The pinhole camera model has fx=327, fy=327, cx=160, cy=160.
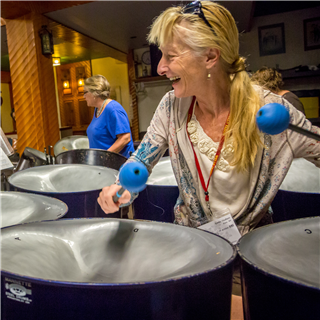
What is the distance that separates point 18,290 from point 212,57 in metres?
0.72

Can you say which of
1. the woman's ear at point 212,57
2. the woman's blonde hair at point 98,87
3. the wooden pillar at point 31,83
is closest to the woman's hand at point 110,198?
the woman's ear at point 212,57

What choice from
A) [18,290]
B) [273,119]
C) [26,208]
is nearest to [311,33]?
[26,208]

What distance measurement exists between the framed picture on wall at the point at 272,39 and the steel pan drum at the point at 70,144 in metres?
3.62

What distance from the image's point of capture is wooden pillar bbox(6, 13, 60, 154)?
3684mm

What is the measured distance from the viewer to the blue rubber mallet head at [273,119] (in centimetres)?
48

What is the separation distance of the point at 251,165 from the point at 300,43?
16.0ft

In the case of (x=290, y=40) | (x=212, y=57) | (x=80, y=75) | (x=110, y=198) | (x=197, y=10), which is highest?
(x=80, y=75)

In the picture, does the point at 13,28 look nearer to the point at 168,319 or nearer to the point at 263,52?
the point at 263,52

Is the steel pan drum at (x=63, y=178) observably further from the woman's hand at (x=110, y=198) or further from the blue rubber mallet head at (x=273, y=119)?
the blue rubber mallet head at (x=273, y=119)

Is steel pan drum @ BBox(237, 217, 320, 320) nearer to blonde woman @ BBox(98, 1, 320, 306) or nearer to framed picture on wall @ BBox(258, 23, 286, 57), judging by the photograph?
blonde woman @ BBox(98, 1, 320, 306)

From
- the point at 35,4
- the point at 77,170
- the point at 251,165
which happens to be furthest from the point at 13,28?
the point at 251,165

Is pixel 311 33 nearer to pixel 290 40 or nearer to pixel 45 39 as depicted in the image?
pixel 290 40

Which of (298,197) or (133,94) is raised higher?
(133,94)

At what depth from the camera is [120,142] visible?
229 centimetres
